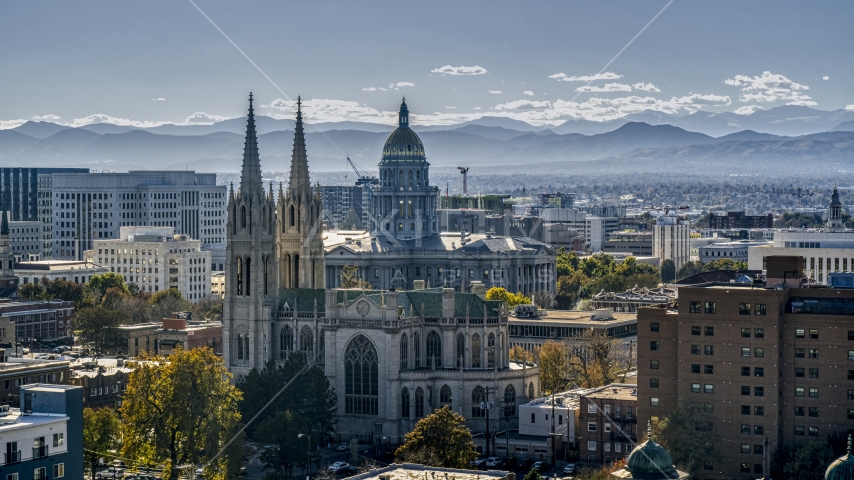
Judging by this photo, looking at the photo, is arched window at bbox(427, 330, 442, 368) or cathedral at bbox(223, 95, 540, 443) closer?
cathedral at bbox(223, 95, 540, 443)

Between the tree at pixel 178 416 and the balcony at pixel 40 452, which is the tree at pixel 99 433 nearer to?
the tree at pixel 178 416

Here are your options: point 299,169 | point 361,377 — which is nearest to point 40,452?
point 361,377

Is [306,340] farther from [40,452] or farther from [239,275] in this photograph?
[40,452]

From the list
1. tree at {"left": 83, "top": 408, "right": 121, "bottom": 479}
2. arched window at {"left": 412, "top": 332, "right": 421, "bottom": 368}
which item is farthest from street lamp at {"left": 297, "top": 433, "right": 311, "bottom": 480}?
arched window at {"left": 412, "top": 332, "right": 421, "bottom": 368}

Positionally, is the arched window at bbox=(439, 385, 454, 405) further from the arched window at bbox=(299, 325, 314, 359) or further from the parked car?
the parked car

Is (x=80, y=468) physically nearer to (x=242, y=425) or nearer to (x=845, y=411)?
(x=242, y=425)

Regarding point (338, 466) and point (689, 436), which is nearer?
point (689, 436)
